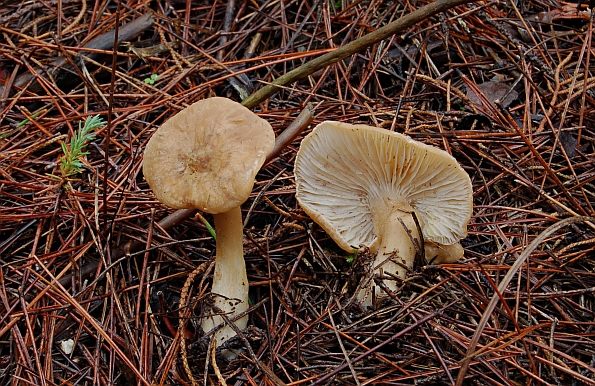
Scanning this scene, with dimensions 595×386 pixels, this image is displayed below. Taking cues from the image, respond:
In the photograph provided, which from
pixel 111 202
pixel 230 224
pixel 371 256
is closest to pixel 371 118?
pixel 371 256

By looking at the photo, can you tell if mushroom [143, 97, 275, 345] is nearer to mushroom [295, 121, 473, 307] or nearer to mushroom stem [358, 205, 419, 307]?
mushroom [295, 121, 473, 307]

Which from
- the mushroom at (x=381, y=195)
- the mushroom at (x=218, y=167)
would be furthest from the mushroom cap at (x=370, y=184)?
the mushroom at (x=218, y=167)

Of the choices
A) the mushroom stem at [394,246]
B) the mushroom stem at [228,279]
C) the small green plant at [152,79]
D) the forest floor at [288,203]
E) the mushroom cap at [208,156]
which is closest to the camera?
the mushroom cap at [208,156]

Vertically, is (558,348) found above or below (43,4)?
below

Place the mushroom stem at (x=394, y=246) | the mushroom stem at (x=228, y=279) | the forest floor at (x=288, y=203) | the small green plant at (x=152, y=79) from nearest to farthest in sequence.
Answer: the forest floor at (x=288, y=203) < the mushroom stem at (x=228, y=279) < the mushroom stem at (x=394, y=246) < the small green plant at (x=152, y=79)

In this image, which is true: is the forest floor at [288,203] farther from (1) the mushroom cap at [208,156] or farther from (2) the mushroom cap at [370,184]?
(1) the mushroom cap at [208,156]

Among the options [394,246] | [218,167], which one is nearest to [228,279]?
[218,167]

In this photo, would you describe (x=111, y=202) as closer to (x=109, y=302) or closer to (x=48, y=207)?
(x=48, y=207)

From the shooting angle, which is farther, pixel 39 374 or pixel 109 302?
pixel 109 302
